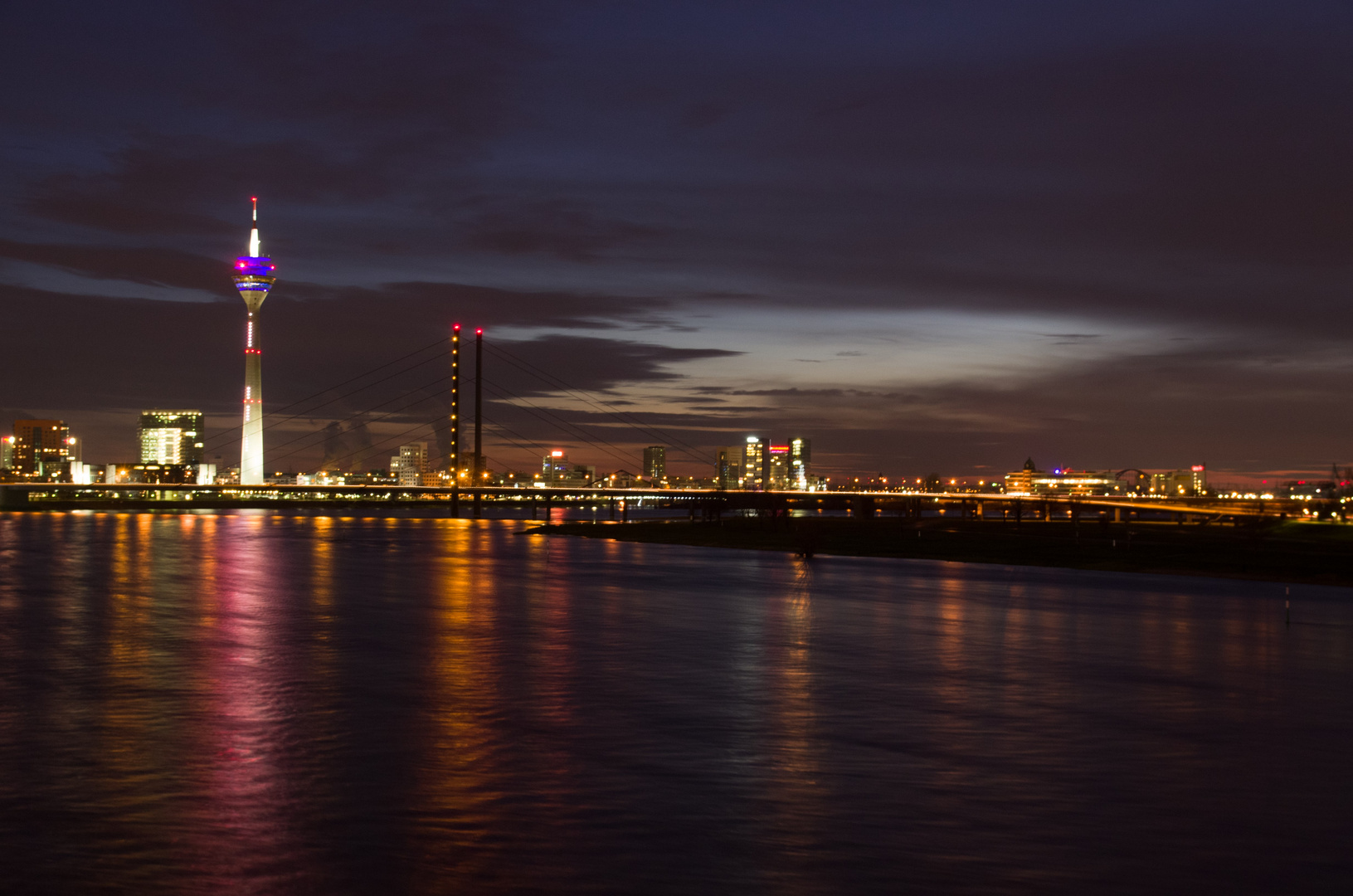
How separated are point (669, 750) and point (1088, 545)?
6024 cm

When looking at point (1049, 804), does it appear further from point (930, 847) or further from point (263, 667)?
point (263, 667)

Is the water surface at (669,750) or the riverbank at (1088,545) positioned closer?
the water surface at (669,750)

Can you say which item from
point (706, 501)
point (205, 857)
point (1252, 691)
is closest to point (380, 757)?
point (205, 857)

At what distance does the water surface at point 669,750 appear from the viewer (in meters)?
9.63

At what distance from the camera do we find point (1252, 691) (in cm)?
1911

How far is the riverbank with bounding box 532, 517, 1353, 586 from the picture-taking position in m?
51.6

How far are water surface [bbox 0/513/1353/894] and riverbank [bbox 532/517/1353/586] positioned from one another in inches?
832

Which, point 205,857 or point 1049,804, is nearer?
point 205,857

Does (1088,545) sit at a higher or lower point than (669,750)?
lower

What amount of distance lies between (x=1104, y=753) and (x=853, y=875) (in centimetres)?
610

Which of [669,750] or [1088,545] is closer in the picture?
[669,750]

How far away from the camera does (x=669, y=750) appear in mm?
14148

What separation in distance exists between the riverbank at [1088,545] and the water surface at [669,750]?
21144 millimetres

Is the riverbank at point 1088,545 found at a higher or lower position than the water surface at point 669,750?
lower
